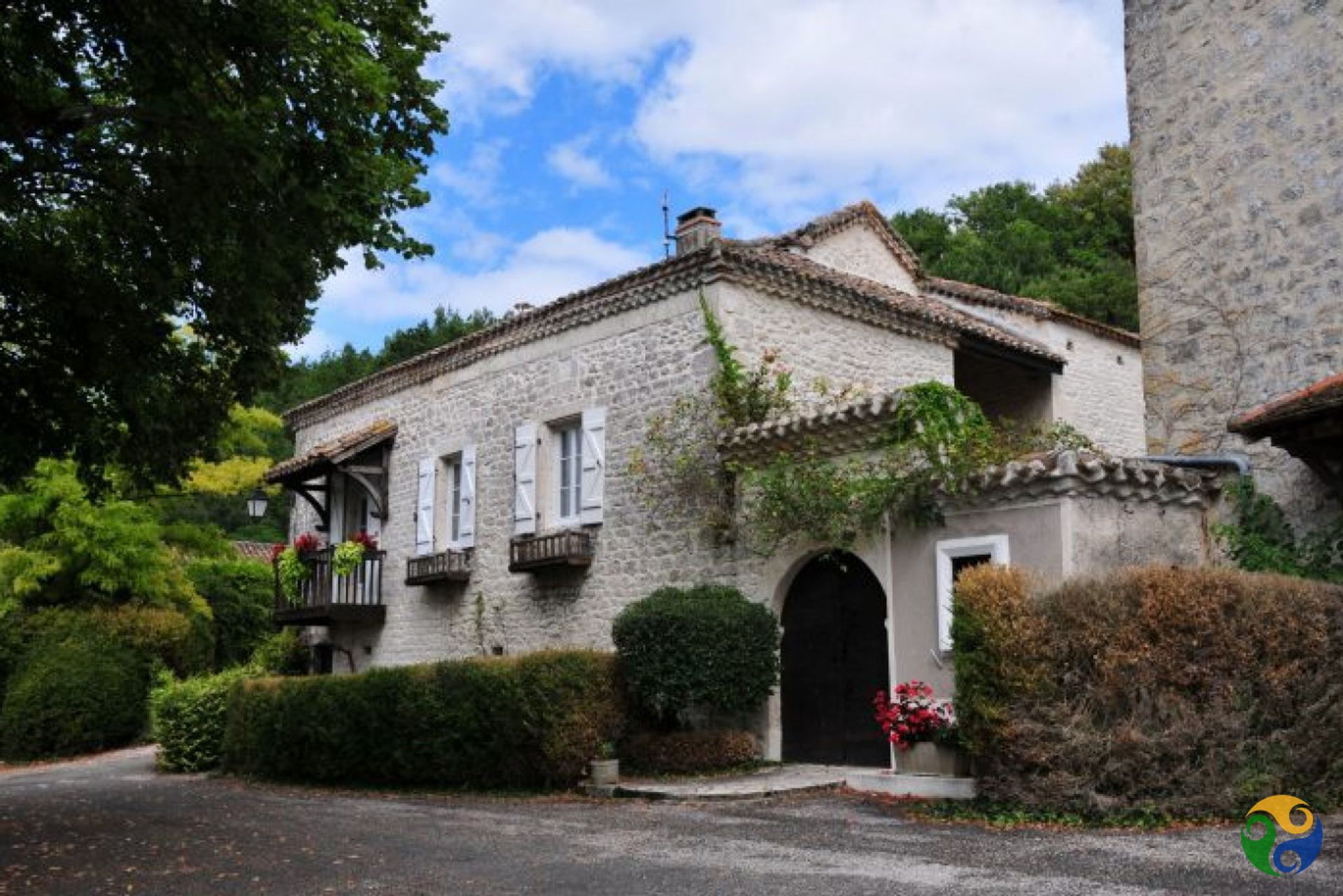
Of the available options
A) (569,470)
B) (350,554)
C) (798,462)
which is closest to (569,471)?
(569,470)

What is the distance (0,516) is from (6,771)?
471 cm

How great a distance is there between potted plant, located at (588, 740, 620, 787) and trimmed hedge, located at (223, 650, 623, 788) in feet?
0.32

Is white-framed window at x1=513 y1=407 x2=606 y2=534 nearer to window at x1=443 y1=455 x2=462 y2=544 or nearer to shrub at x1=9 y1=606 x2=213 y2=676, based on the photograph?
window at x1=443 y1=455 x2=462 y2=544

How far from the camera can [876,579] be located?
40.8 feet

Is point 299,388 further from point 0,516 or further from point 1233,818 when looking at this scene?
point 1233,818

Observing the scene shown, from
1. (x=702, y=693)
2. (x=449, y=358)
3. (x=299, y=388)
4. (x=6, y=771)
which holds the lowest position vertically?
(x=6, y=771)

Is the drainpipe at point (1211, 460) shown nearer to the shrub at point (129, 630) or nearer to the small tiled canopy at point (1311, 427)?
the small tiled canopy at point (1311, 427)

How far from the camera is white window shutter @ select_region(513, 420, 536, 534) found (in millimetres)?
16828

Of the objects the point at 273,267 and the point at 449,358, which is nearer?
the point at 273,267

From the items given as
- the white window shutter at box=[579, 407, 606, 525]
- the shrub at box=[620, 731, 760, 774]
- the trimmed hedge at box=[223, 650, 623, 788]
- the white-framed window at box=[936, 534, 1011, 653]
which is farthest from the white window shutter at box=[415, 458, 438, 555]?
the white-framed window at box=[936, 534, 1011, 653]

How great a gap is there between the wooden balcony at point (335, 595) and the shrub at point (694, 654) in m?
8.15

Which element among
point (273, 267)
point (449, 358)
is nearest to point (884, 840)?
point (273, 267)

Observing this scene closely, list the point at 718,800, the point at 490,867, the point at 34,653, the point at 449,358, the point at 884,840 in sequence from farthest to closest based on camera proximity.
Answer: the point at 34,653 < the point at 449,358 < the point at 718,800 < the point at 884,840 < the point at 490,867

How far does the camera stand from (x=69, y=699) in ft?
72.1
